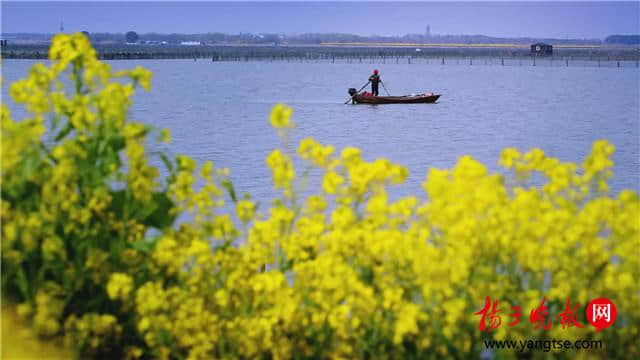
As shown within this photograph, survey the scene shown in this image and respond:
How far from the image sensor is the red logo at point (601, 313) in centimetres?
514

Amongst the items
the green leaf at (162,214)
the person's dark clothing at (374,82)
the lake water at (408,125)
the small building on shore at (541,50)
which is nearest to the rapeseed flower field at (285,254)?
the green leaf at (162,214)

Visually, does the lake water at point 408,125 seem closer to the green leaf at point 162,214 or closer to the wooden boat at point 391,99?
the wooden boat at point 391,99

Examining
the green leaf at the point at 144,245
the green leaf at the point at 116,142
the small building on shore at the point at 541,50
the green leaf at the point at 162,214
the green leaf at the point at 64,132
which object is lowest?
the small building on shore at the point at 541,50

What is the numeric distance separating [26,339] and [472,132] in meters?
25.6

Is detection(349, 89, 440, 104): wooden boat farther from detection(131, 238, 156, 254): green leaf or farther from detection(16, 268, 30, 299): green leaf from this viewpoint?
detection(16, 268, 30, 299): green leaf

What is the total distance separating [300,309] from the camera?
5375 mm

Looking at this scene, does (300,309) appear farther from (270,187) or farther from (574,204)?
(270,187)

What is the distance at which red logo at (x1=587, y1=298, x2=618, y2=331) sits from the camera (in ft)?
16.9

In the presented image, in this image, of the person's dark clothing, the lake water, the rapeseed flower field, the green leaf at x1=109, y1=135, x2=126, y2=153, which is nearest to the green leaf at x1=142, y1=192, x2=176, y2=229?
the rapeseed flower field

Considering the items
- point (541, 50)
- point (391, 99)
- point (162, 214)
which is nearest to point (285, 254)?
point (162, 214)

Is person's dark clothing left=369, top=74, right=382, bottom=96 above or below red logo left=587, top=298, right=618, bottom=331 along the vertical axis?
below

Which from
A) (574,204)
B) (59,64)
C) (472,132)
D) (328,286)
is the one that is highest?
(59,64)

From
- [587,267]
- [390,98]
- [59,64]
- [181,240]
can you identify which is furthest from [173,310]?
[390,98]

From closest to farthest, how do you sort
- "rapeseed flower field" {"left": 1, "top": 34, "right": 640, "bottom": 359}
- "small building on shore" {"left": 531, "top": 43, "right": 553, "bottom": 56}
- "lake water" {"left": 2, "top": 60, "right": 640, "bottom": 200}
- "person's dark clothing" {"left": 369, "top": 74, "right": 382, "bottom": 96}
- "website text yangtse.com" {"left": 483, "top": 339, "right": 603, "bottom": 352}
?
"rapeseed flower field" {"left": 1, "top": 34, "right": 640, "bottom": 359} < "website text yangtse.com" {"left": 483, "top": 339, "right": 603, "bottom": 352} < "lake water" {"left": 2, "top": 60, "right": 640, "bottom": 200} < "person's dark clothing" {"left": 369, "top": 74, "right": 382, "bottom": 96} < "small building on shore" {"left": 531, "top": 43, "right": 553, "bottom": 56}
